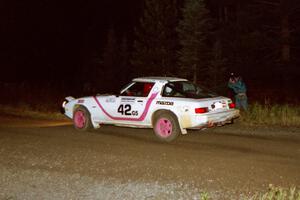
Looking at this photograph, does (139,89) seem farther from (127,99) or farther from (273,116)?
(273,116)

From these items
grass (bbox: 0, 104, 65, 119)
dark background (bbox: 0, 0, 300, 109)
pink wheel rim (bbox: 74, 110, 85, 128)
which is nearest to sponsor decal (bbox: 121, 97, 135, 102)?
pink wheel rim (bbox: 74, 110, 85, 128)

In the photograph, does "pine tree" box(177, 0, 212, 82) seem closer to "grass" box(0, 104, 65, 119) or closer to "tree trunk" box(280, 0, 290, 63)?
"tree trunk" box(280, 0, 290, 63)

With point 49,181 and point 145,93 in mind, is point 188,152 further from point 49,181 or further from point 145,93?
point 49,181

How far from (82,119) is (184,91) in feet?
9.75

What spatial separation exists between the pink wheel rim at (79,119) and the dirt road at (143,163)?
266mm

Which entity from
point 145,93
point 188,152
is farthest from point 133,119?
point 188,152

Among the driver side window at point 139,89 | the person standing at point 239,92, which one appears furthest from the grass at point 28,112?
the person standing at point 239,92

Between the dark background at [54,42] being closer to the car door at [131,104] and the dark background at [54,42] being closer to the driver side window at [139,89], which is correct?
the driver side window at [139,89]

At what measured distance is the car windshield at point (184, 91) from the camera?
1263 cm

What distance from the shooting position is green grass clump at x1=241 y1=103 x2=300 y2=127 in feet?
50.5

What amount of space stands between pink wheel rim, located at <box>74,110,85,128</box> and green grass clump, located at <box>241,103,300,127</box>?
483 centimetres

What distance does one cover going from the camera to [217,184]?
320 inches

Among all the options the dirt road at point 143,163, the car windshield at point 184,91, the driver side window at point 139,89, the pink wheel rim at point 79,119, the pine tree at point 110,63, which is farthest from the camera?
the pine tree at point 110,63

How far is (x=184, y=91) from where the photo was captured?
12898 millimetres
